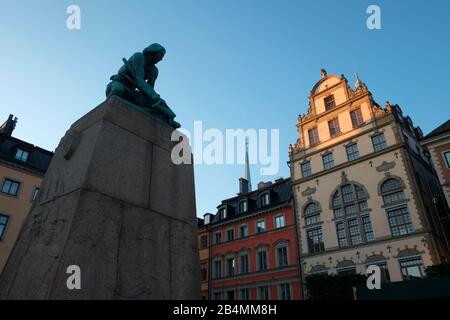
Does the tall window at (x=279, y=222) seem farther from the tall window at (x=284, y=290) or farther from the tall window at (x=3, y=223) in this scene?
the tall window at (x=3, y=223)

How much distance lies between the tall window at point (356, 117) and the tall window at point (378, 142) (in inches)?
82.1

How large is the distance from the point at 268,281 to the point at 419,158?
1732 centimetres

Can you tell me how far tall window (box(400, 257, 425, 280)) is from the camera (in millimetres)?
21466

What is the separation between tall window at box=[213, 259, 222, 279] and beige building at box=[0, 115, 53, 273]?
1955 centimetres

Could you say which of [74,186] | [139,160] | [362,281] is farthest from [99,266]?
[362,281]

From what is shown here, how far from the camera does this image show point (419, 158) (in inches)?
1083

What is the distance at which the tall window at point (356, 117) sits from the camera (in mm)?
28719

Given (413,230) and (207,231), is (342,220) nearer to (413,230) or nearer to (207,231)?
(413,230)

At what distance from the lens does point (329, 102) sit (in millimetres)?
31984

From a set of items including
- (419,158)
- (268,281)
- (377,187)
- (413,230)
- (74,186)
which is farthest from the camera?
(268,281)

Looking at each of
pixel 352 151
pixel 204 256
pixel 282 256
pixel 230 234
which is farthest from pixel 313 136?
pixel 204 256

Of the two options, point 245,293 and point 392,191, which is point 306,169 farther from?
point 245,293

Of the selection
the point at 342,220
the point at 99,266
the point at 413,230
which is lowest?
the point at 99,266
